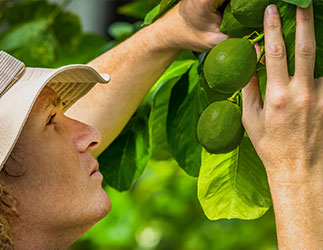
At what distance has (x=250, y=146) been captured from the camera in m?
1.08

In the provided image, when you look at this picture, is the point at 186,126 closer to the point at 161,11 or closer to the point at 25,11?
the point at 161,11

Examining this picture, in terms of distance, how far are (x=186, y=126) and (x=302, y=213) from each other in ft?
1.27

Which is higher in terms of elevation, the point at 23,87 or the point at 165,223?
the point at 23,87

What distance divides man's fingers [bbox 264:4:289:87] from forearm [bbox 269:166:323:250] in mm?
152

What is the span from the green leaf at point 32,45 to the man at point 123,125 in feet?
1.49

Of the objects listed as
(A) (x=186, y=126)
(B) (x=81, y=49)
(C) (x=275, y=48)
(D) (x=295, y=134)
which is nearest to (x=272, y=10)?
(C) (x=275, y=48)

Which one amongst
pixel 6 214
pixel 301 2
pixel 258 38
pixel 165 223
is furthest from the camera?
pixel 165 223

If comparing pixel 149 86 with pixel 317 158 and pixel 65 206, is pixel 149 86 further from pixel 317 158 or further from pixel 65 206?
pixel 317 158

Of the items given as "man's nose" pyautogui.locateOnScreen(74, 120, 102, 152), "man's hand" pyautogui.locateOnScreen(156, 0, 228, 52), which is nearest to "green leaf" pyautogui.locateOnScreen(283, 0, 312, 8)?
"man's hand" pyautogui.locateOnScreen(156, 0, 228, 52)

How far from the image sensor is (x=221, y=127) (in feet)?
3.10

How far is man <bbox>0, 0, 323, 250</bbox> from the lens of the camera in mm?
875

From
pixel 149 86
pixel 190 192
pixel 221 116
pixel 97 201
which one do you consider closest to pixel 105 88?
pixel 149 86

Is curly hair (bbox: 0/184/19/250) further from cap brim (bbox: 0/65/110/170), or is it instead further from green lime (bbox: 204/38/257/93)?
green lime (bbox: 204/38/257/93)

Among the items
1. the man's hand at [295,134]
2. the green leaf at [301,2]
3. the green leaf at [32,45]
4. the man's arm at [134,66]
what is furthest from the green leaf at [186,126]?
the green leaf at [32,45]
